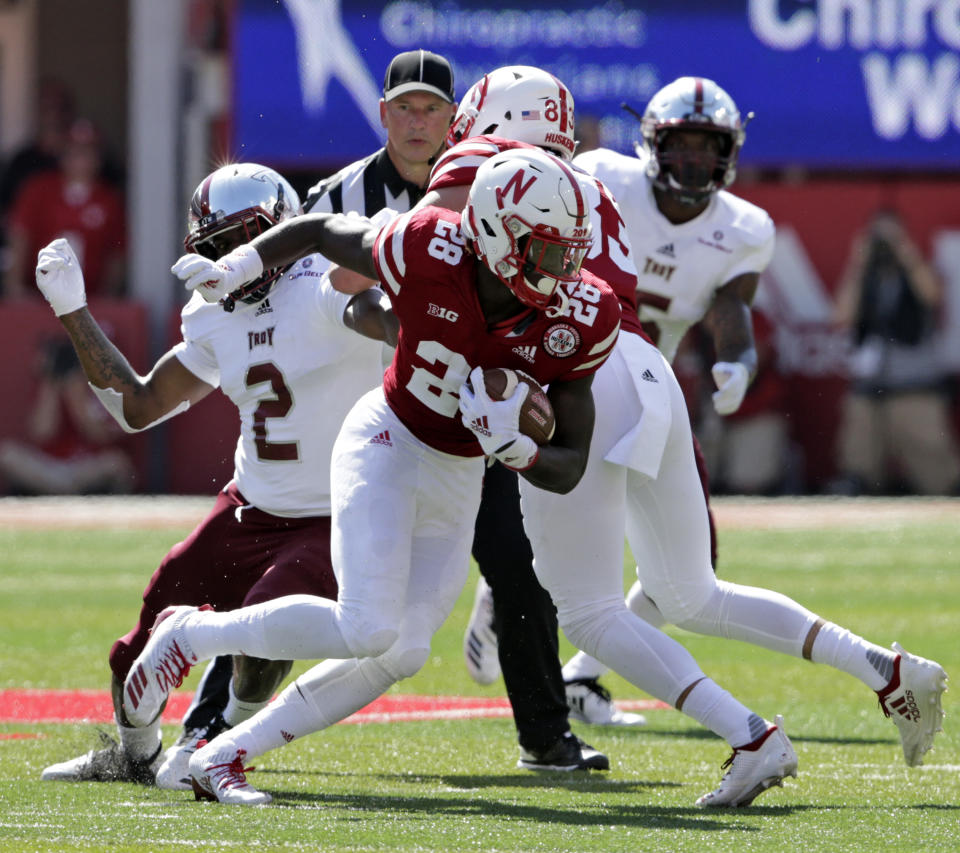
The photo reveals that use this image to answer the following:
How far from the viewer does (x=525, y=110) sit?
4.90 meters

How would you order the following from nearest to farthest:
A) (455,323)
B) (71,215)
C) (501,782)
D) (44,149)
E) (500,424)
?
1. (500,424)
2. (455,323)
3. (501,782)
4. (71,215)
5. (44,149)

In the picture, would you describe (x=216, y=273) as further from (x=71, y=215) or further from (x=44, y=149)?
(x=44, y=149)

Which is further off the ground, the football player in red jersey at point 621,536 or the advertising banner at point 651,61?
the advertising banner at point 651,61

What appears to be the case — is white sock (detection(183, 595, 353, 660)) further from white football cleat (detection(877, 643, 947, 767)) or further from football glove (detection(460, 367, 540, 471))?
white football cleat (detection(877, 643, 947, 767))

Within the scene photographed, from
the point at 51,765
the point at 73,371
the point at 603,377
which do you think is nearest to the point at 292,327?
the point at 603,377

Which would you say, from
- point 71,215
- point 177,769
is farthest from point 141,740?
point 71,215

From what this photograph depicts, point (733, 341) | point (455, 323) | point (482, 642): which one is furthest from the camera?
point (482, 642)

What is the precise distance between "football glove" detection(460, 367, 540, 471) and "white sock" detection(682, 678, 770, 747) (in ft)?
2.54

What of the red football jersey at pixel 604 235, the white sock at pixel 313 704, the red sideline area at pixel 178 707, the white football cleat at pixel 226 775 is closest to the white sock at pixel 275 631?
the white sock at pixel 313 704

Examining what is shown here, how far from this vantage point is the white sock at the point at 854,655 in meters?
4.60

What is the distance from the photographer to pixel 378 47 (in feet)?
49.8

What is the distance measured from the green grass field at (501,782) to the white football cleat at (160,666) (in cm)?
23

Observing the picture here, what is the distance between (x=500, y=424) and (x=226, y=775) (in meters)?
1.11

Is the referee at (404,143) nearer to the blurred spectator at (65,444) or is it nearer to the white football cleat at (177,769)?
the white football cleat at (177,769)
